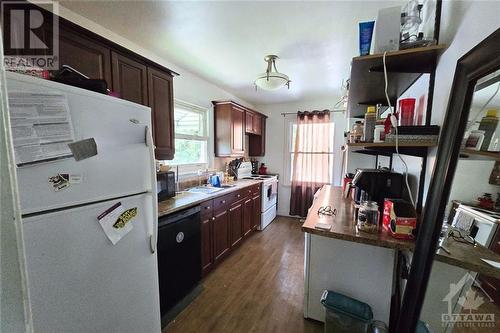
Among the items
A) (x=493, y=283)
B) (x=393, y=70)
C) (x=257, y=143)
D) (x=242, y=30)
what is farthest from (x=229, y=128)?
(x=493, y=283)

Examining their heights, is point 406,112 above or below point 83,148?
above

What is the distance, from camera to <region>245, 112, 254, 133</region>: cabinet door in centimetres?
381

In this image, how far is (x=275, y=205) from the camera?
174 inches

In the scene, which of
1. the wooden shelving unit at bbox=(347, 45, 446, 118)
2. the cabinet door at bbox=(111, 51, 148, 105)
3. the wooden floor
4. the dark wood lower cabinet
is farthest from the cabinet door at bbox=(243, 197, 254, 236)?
the wooden shelving unit at bbox=(347, 45, 446, 118)

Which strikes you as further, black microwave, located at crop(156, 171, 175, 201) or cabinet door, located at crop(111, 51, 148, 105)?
black microwave, located at crop(156, 171, 175, 201)

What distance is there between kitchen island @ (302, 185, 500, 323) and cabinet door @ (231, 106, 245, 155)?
6.85 ft

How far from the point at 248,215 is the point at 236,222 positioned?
15.8 inches

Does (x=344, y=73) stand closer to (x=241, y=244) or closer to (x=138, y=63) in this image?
(x=138, y=63)

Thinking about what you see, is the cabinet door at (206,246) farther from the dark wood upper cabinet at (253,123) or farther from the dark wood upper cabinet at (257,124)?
the dark wood upper cabinet at (257,124)

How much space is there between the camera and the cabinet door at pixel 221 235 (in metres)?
2.44

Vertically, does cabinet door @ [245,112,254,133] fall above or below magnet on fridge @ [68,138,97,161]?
above

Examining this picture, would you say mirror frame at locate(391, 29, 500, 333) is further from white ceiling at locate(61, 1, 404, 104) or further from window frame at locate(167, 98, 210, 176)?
window frame at locate(167, 98, 210, 176)

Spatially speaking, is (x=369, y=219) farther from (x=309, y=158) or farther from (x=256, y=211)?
(x=309, y=158)

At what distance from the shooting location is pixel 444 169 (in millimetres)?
828
